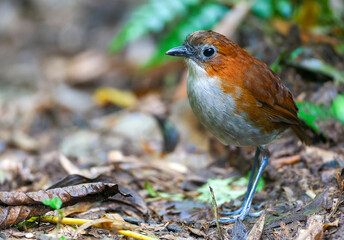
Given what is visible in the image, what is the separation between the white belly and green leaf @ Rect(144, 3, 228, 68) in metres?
2.72

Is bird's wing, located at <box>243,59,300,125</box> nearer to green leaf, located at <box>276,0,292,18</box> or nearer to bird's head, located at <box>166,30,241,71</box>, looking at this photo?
bird's head, located at <box>166,30,241,71</box>

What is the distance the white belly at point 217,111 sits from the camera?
138 inches

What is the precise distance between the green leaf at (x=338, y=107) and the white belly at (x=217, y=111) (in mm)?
1220

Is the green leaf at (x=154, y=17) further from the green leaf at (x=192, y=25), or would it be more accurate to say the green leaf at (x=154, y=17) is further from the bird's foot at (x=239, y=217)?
the bird's foot at (x=239, y=217)

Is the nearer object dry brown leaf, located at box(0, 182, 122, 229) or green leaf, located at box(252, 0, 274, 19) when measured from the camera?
dry brown leaf, located at box(0, 182, 122, 229)

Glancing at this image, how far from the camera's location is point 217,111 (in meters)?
3.51

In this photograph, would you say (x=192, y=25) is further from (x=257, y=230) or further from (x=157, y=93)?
(x=257, y=230)

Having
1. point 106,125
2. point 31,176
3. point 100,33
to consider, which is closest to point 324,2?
point 106,125

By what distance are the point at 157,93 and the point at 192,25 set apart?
1.46 metres

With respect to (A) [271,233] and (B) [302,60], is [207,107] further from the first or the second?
(B) [302,60]

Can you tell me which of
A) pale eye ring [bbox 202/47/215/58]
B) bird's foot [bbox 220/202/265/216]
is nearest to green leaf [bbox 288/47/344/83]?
pale eye ring [bbox 202/47/215/58]

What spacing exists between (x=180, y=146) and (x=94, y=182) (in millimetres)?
1969

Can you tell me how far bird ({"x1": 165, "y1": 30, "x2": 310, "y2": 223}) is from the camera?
3512 millimetres

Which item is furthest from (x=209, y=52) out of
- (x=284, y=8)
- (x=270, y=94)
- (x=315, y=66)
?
Result: (x=284, y=8)
